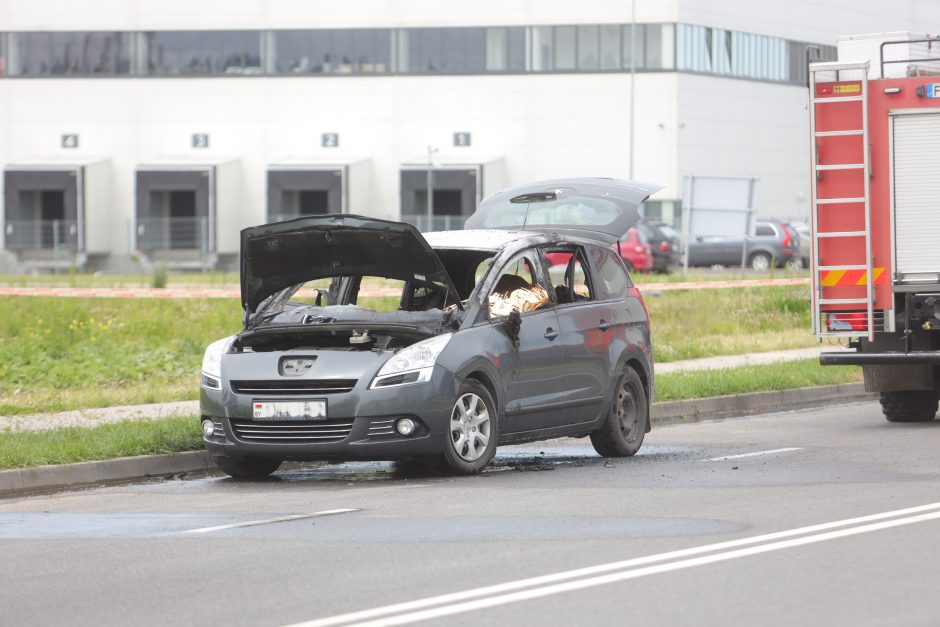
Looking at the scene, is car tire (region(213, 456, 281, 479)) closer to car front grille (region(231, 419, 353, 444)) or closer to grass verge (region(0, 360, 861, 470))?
car front grille (region(231, 419, 353, 444))

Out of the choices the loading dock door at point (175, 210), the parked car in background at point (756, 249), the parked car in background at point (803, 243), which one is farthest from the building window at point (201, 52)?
the parked car in background at point (803, 243)

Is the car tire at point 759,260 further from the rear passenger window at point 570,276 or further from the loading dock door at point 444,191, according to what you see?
the rear passenger window at point 570,276

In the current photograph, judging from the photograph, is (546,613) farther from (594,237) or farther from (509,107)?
(509,107)

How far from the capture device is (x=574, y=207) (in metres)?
14.3

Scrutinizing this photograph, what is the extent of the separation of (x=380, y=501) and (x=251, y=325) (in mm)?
2545

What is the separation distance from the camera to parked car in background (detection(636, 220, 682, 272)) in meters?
49.8

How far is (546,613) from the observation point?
22.9 ft

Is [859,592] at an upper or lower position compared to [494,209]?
lower

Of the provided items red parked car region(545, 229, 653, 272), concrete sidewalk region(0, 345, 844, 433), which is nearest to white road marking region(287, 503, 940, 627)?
concrete sidewalk region(0, 345, 844, 433)

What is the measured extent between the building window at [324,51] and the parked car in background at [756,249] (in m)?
18.4

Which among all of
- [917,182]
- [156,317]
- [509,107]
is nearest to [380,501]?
[917,182]

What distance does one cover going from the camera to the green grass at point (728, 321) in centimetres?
2594

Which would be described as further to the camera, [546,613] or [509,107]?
[509,107]

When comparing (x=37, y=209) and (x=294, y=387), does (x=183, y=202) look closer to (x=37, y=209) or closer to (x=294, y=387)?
(x=37, y=209)
